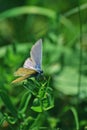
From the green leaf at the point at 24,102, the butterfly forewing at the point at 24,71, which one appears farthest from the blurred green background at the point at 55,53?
the butterfly forewing at the point at 24,71

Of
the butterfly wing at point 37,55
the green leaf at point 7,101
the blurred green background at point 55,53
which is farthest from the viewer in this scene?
the blurred green background at point 55,53

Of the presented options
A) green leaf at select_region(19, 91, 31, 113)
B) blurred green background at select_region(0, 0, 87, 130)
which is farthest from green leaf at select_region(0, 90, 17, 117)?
blurred green background at select_region(0, 0, 87, 130)

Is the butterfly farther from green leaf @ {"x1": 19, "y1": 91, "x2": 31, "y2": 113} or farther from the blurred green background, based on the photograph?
the blurred green background

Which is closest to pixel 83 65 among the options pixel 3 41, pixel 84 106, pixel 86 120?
pixel 84 106

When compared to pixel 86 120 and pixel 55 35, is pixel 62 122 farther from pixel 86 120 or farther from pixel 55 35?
pixel 55 35

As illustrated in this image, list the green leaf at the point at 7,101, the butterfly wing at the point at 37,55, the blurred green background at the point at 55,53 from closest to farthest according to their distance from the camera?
the butterfly wing at the point at 37,55 → the green leaf at the point at 7,101 → the blurred green background at the point at 55,53

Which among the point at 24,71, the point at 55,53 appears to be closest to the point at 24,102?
the point at 24,71

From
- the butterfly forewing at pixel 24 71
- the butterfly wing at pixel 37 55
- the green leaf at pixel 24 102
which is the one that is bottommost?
the green leaf at pixel 24 102

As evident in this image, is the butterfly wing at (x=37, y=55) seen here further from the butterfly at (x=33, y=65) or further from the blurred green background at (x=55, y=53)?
the blurred green background at (x=55, y=53)
